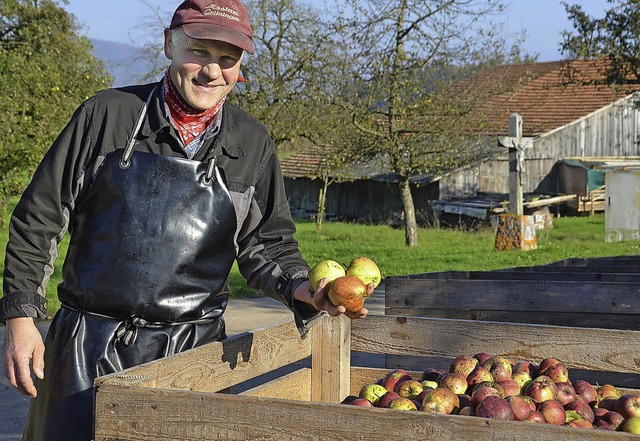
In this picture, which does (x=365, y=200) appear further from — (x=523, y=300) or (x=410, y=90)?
(x=523, y=300)

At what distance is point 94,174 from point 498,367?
1.56 metres

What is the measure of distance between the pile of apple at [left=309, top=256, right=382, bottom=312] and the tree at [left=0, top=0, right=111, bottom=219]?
17570 millimetres

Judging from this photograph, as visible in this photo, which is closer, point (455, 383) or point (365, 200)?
point (455, 383)

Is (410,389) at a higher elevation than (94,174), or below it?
below

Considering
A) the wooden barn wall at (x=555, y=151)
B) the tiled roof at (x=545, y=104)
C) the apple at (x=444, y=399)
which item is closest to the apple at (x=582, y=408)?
the apple at (x=444, y=399)

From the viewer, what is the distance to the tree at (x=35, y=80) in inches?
800

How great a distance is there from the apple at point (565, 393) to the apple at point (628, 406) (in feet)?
0.50

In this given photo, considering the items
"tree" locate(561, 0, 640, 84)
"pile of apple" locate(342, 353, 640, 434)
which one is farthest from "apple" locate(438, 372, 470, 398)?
"tree" locate(561, 0, 640, 84)

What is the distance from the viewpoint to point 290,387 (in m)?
3.73

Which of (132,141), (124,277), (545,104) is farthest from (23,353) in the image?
(545,104)

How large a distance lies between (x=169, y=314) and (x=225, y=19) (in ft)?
3.14

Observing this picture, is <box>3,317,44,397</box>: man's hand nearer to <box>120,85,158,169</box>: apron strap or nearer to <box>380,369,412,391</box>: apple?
<box>120,85,158,169</box>: apron strap

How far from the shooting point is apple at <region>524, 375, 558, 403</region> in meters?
3.17

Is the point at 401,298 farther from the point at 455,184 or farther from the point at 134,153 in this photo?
the point at 455,184
